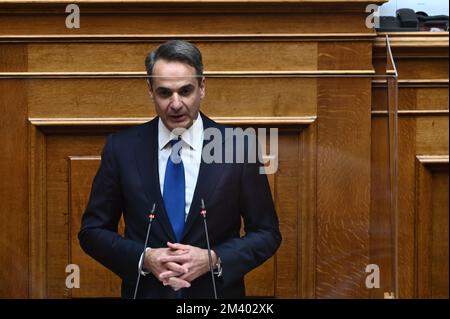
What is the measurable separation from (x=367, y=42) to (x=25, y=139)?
2.45 feet

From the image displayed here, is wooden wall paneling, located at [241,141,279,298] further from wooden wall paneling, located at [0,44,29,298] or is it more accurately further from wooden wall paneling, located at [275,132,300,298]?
wooden wall paneling, located at [0,44,29,298]

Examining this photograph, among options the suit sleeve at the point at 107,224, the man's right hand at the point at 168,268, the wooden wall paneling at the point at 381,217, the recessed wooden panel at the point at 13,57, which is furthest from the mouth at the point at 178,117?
the recessed wooden panel at the point at 13,57

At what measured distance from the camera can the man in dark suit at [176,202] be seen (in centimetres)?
189

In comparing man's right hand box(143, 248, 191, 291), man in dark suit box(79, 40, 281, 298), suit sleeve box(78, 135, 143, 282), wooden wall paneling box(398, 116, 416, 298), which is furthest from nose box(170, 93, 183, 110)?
wooden wall paneling box(398, 116, 416, 298)

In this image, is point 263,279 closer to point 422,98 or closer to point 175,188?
point 175,188

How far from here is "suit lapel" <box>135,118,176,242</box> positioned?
191 centimetres

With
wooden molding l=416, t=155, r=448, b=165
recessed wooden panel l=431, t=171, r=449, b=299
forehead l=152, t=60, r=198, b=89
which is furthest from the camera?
wooden molding l=416, t=155, r=448, b=165

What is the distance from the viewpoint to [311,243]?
196 centimetres

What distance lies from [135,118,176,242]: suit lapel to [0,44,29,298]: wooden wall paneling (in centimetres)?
22

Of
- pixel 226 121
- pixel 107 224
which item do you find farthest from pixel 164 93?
pixel 107 224

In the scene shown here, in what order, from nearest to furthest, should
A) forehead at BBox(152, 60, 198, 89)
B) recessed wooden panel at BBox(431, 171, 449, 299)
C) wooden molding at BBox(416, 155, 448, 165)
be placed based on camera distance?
1. forehead at BBox(152, 60, 198, 89)
2. recessed wooden panel at BBox(431, 171, 449, 299)
3. wooden molding at BBox(416, 155, 448, 165)
